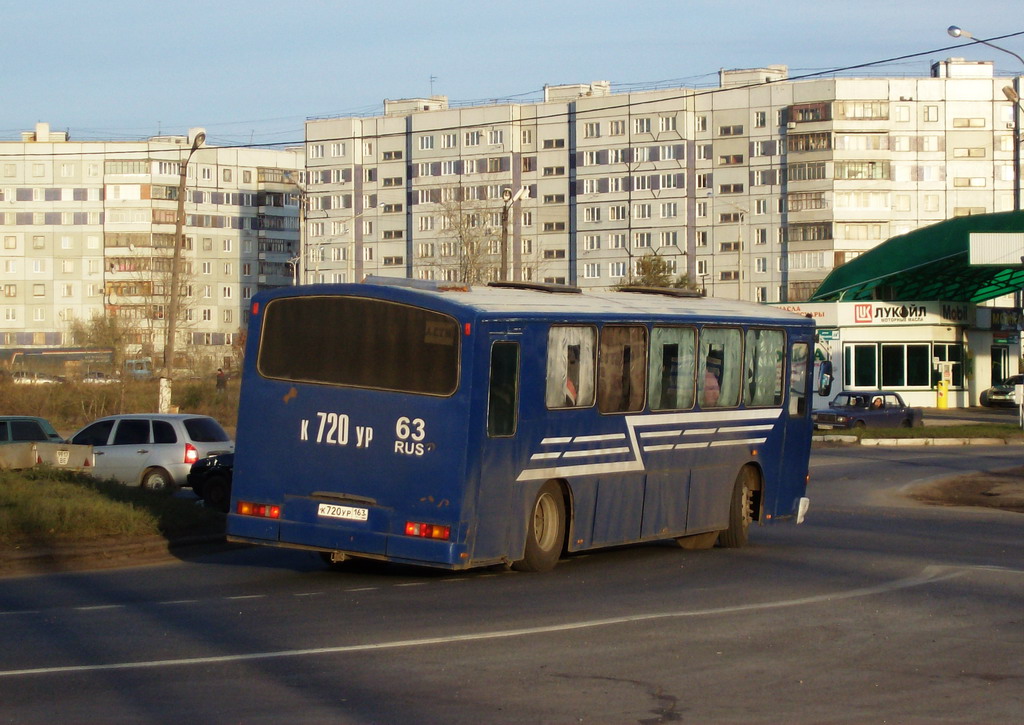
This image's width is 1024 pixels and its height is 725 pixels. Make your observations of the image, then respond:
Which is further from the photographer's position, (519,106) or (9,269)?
(9,269)

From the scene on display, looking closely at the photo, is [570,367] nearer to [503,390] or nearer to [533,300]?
[533,300]

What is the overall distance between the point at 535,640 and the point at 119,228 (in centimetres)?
11144

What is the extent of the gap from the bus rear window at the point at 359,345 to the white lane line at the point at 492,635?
2.77 metres

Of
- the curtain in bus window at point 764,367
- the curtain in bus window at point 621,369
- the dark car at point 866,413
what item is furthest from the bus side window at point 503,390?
the dark car at point 866,413

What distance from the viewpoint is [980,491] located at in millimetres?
25734

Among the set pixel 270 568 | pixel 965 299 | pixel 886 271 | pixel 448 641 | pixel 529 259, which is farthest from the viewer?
pixel 529 259

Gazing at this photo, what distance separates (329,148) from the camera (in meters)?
112

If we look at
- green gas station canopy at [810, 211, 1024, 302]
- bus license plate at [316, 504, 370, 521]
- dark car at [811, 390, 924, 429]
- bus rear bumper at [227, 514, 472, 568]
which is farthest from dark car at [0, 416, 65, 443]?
green gas station canopy at [810, 211, 1024, 302]

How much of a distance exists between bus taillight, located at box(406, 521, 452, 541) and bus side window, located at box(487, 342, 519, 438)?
99 centimetres

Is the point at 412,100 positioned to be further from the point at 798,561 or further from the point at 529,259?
the point at 798,561

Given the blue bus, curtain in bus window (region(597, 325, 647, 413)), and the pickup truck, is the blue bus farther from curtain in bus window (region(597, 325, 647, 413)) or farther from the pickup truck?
the pickup truck

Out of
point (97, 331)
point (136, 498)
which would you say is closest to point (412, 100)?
point (97, 331)

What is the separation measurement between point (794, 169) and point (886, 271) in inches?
1648

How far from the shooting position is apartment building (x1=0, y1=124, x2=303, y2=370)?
114 m
